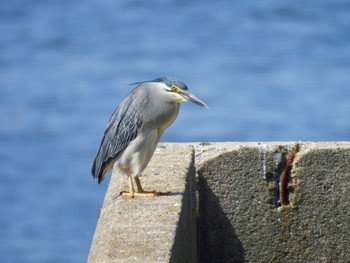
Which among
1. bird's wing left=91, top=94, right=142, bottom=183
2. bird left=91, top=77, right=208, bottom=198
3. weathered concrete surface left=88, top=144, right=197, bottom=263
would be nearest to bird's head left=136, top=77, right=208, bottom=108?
bird left=91, top=77, right=208, bottom=198

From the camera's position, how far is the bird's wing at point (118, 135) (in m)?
5.96

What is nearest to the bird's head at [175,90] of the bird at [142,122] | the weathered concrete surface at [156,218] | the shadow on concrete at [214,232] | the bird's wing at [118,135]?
the bird at [142,122]

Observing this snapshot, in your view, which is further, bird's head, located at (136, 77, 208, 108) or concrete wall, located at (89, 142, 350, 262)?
concrete wall, located at (89, 142, 350, 262)

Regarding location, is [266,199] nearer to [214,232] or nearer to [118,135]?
[214,232]

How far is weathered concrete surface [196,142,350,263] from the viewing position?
6.13 metres

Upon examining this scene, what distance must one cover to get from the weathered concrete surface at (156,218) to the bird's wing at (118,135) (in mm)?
108

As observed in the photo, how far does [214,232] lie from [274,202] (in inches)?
12.8

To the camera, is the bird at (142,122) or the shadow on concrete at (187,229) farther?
the bird at (142,122)

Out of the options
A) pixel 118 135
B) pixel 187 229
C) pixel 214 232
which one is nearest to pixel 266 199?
pixel 214 232

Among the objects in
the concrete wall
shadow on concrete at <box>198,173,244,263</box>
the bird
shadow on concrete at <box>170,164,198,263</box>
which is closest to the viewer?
shadow on concrete at <box>170,164,198,263</box>

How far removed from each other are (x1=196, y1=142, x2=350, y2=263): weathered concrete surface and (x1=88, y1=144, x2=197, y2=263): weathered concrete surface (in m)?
0.12

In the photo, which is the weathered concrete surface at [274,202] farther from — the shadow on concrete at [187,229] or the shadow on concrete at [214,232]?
the shadow on concrete at [187,229]

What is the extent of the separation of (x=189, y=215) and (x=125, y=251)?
3.58ft

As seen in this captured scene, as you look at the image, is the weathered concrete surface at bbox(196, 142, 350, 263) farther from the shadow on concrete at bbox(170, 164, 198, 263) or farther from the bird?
the bird
